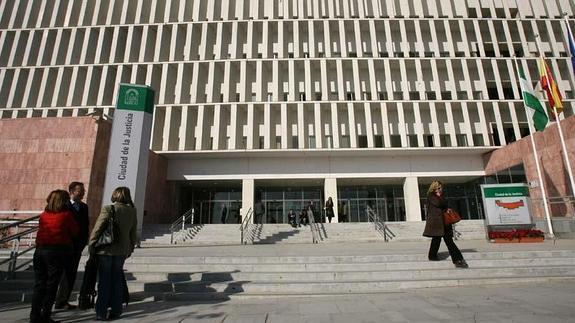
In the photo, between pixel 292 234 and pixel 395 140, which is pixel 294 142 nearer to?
pixel 395 140

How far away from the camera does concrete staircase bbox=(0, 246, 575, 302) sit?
17.6 feet

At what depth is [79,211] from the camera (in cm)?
478

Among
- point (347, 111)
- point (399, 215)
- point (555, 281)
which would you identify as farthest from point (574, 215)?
point (347, 111)

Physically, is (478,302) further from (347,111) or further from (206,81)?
(206,81)

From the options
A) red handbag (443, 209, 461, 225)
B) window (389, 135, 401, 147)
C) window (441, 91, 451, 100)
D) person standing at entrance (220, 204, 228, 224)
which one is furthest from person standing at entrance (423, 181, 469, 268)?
window (441, 91, 451, 100)

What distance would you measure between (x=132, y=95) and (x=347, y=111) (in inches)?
703

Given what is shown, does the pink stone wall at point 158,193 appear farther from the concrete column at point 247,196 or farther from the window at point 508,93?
the window at point 508,93

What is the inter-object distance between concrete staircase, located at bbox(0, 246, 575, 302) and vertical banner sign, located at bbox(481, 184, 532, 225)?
4.08m

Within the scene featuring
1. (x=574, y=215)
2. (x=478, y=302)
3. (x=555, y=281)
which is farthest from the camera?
(x=574, y=215)

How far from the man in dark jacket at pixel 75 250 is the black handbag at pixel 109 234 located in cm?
66

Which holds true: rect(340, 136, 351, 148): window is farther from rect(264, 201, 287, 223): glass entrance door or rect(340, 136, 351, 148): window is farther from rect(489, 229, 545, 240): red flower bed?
rect(489, 229, 545, 240): red flower bed

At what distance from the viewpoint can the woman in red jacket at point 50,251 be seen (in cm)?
377

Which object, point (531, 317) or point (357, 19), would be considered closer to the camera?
point (531, 317)

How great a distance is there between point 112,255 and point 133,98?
613 cm
